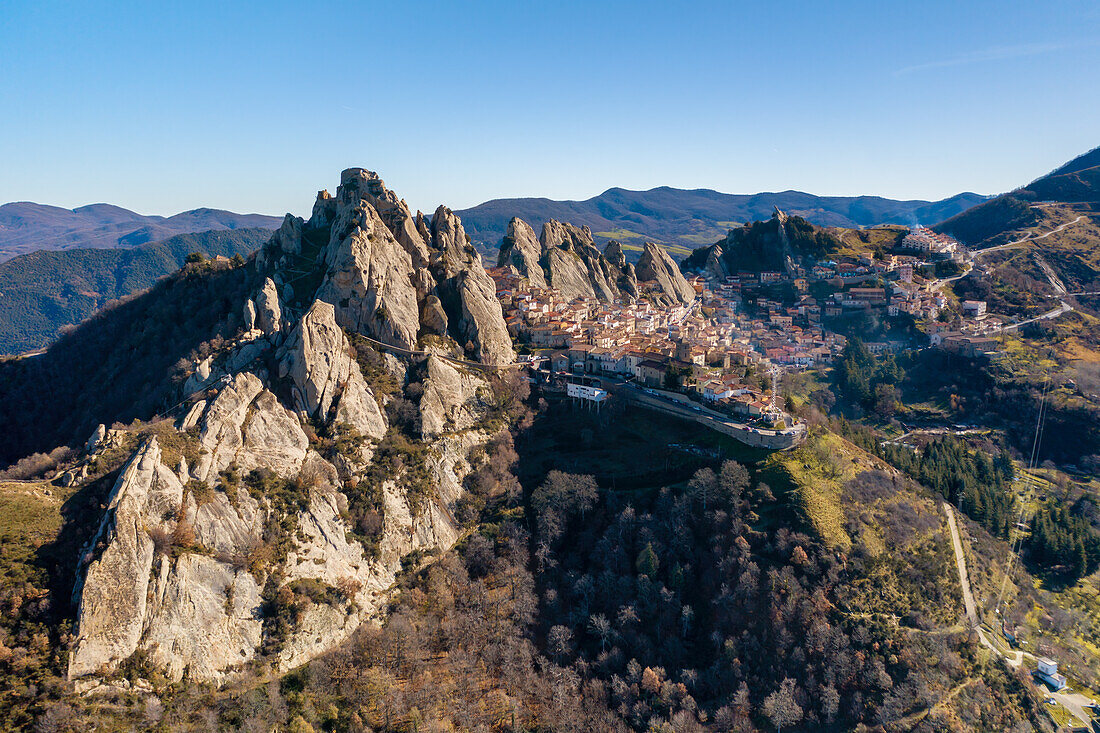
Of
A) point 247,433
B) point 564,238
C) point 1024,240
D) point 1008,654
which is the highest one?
point 564,238

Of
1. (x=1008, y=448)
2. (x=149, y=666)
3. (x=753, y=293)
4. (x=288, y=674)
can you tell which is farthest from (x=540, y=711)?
(x=753, y=293)

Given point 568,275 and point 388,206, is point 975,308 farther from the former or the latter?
point 388,206

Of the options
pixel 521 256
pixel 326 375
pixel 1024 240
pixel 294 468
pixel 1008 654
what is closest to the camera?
pixel 1008 654

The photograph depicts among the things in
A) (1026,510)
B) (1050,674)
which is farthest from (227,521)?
(1026,510)

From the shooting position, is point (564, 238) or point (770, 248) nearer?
point (564, 238)

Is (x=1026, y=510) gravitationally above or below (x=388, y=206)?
below

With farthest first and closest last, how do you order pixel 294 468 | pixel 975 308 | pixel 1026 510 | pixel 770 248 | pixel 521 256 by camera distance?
pixel 770 248 < pixel 975 308 < pixel 521 256 < pixel 1026 510 < pixel 294 468

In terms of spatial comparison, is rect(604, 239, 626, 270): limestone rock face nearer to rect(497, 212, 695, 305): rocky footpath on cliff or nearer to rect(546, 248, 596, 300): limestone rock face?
rect(497, 212, 695, 305): rocky footpath on cliff

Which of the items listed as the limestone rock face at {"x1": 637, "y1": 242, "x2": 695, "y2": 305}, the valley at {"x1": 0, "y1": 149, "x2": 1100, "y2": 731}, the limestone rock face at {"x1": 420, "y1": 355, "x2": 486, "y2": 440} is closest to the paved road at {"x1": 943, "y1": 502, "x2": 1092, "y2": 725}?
the valley at {"x1": 0, "y1": 149, "x2": 1100, "y2": 731}
